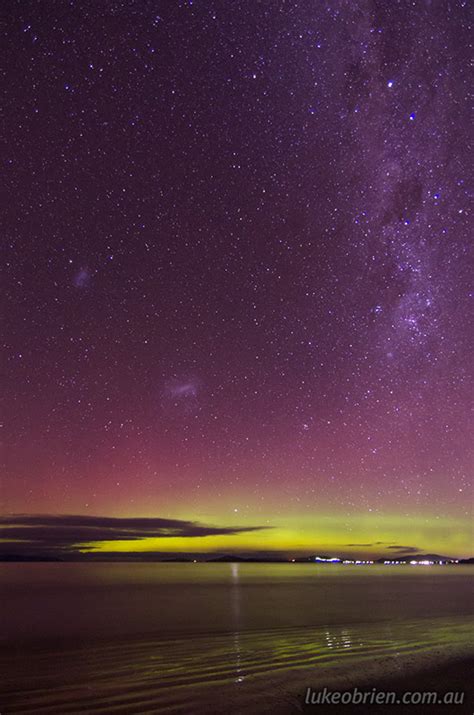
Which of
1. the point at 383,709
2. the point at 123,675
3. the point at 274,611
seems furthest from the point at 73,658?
the point at 274,611

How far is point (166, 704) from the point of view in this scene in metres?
11.7

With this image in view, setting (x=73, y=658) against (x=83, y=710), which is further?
(x=73, y=658)

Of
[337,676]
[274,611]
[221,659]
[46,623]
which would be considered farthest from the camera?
[274,611]

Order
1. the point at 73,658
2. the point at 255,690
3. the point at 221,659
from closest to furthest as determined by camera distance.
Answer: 1. the point at 255,690
2. the point at 221,659
3. the point at 73,658

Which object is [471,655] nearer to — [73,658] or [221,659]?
[221,659]

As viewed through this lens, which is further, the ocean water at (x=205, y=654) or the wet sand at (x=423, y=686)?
the ocean water at (x=205, y=654)

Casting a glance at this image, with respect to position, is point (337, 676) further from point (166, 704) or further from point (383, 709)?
point (166, 704)

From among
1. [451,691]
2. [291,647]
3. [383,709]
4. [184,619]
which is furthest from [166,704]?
[184,619]

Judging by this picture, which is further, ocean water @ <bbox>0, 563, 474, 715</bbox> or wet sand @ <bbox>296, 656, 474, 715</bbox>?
ocean water @ <bbox>0, 563, 474, 715</bbox>

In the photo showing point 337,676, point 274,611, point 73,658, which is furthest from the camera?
point 274,611

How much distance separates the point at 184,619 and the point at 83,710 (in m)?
19.4

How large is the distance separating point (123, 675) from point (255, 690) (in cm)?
356

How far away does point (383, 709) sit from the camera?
39.2ft

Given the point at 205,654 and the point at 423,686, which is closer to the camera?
the point at 423,686
